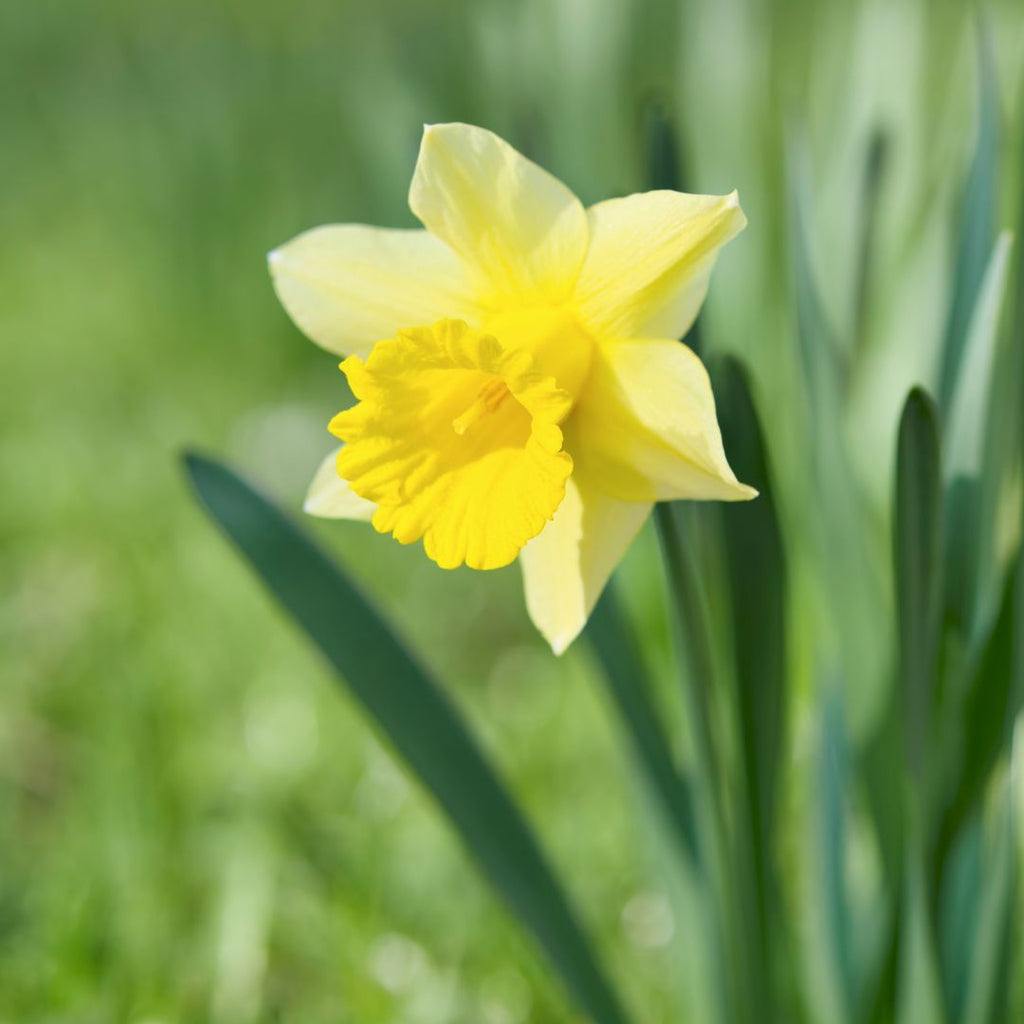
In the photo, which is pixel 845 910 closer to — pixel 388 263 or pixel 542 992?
pixel 542 992

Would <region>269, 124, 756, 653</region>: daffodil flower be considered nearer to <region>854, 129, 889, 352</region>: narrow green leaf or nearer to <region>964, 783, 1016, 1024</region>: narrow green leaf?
<region>964, 783, 1016, 1024</region>: narrow green leaf

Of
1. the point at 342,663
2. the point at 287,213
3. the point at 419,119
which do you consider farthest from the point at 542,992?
the point at 287,213

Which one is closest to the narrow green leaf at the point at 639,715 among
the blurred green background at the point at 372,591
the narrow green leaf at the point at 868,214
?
the blurred green background at the point at 372,591

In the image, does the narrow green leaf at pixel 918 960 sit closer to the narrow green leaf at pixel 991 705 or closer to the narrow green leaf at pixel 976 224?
the narrow green leaf at pixel 991 705

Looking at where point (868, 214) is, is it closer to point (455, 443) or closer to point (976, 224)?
point (976, 224)

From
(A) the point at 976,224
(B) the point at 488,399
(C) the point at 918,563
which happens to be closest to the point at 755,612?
(C) the point at 918,563

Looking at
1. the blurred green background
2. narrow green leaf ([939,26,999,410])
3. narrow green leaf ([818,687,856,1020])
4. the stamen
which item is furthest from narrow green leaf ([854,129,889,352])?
the stamen
